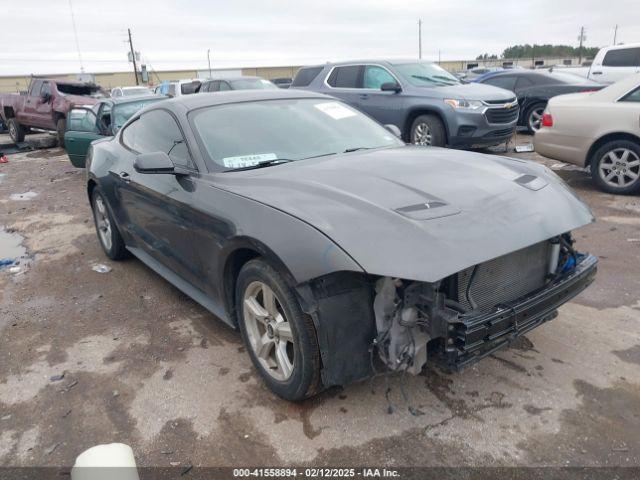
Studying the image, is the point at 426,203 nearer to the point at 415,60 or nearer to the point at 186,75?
the point at 415,60

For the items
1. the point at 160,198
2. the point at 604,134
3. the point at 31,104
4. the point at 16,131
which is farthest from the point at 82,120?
the point at 604,134

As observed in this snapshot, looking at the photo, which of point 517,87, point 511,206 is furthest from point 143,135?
point 517,87

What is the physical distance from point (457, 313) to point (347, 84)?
865 cm

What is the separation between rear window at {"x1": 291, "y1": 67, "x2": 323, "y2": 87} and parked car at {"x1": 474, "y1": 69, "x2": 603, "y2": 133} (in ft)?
15.2

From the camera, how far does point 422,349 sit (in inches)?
94.7

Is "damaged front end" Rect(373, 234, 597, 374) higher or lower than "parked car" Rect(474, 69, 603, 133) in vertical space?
lower

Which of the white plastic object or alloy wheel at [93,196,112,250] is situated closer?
the white plastic object

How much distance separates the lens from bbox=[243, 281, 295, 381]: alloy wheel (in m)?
2.72

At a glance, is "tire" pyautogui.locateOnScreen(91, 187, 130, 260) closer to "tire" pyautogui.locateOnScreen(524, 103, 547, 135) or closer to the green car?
the green car

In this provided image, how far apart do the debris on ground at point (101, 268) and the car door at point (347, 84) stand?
6013 mm

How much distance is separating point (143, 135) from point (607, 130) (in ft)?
18.4

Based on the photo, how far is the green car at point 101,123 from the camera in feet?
27.6

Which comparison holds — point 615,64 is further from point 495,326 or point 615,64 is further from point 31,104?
point 31,104

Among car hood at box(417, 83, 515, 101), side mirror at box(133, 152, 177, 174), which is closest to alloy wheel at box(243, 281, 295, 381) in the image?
side mirror at box(133, 152, 177, 174)
